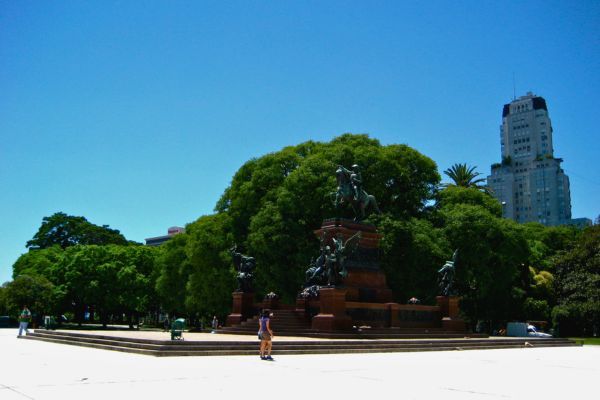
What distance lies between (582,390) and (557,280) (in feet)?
154

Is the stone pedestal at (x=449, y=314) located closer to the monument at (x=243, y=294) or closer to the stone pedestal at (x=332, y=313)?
the stone pedestal at (x=332, y=313)

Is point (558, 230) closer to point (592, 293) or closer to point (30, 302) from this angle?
point (592, 293)

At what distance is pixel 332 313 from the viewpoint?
24625mm

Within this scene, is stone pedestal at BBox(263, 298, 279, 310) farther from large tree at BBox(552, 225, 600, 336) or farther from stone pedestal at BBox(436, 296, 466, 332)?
large tree at BBox(552, 225, 600, 336)

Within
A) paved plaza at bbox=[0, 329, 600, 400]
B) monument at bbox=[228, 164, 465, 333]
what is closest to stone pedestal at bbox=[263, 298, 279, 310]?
monument at bbox=[228, 164, 465, 333]

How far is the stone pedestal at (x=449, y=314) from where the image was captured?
30.5 meters

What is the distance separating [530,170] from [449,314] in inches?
5267

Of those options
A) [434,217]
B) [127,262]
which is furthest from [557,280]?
[127,262]

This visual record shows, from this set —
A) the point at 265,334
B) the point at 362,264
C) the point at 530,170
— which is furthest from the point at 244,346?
the point at 530,170

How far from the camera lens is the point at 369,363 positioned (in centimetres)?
1595

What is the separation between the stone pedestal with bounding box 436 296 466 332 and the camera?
3046cm

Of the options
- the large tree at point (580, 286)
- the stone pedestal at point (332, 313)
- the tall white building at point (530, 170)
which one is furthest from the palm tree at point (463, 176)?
the tall white building at point (530, 170)

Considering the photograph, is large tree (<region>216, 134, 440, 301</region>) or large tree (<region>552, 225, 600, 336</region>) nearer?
large tree (<region>216, 134, 440, 301</region>)

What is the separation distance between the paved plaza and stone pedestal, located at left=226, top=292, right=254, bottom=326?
14040 mm
